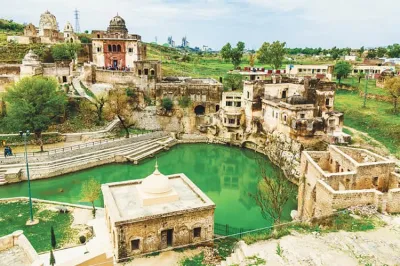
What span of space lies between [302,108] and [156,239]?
Result: 20275 millimetres

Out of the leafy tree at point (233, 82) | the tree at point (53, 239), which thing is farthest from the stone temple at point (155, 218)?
the leafy tree at point (233, 82)

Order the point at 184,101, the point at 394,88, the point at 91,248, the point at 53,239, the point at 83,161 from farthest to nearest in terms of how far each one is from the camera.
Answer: the point at 184,101 → the point at 394,88 → the point at 83,161 → the point at 91,248 → the point at 53,239

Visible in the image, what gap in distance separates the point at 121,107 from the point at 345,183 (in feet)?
83.8

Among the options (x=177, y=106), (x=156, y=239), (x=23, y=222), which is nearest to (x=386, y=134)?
(x=177, y=106)

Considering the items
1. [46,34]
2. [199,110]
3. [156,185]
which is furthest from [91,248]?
[46,34]

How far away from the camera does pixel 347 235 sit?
12.4m

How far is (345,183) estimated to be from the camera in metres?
15.9

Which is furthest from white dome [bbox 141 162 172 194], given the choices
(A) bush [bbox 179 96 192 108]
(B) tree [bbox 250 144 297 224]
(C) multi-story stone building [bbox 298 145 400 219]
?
(A) bush [bbox 179 96 192 108]

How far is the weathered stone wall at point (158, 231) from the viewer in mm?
13539

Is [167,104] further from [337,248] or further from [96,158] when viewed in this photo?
[337,248]

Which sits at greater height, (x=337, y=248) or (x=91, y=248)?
(x=337, y=248)

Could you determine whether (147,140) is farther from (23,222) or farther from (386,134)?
(386,134)

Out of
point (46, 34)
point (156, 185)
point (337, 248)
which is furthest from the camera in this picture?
point (46, 34)

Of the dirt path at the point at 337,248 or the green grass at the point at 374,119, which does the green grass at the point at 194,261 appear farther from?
the green grass at the point at 374,119
